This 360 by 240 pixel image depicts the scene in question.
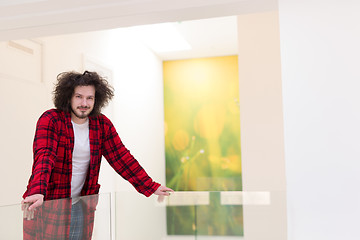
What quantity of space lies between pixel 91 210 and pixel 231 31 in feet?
13.1

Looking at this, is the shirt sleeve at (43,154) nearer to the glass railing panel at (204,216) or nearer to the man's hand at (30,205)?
the man's hand at (30,205)

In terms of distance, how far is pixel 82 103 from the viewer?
1951 millimetres

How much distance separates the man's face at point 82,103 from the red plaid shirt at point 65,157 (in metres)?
0.05

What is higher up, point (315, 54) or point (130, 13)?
point (130, 13)

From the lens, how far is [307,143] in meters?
1.52

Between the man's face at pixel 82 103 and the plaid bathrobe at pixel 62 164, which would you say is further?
the man's face at pixel 82 103

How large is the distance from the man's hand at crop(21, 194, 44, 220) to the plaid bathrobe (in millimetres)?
21

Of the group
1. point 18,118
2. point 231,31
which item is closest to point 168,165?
point 231,31

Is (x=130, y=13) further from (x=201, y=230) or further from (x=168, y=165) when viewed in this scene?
(x=168, y=165)

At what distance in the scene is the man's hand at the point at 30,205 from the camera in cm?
144

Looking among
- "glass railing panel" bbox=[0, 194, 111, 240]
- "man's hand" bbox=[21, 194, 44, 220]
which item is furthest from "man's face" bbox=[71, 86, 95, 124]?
"man's hand" bbox=[21, 194, 44, 220]

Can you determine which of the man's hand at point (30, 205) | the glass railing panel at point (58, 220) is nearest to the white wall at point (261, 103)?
the glass railing panel at point (58, 220)

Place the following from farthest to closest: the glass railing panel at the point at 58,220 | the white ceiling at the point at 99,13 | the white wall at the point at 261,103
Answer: the white wall at the point at 261,103, the white ceiling at the point at 99,13, the glass railing panel at the point at 58,220


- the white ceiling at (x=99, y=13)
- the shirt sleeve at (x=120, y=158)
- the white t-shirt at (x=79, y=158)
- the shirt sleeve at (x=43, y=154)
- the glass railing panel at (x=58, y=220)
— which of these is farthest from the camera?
the shirt sleeve at (x=120, y=158)
